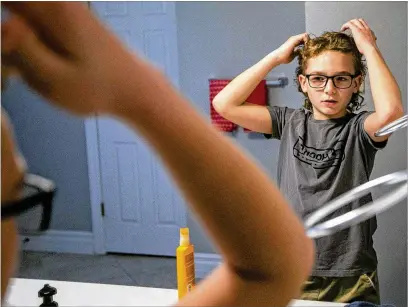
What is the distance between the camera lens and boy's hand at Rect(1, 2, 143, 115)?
15 cm

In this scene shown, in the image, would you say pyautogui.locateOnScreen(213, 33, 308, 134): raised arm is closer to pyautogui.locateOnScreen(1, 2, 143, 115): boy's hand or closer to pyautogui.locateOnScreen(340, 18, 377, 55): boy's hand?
pyautogui.locateOnScreen(340, 18, 377, 55): boy's hand

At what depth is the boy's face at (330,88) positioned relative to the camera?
84 cm

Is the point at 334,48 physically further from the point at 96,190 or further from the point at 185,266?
the point at 96,190

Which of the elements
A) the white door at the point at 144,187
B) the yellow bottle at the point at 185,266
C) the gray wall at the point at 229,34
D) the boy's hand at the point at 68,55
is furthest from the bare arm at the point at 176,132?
the gray wall at the point at 229,34

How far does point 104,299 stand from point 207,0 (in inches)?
22.0

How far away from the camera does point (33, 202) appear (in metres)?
0.18

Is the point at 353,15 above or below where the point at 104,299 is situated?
above

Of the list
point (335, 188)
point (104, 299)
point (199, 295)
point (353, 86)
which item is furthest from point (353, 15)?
point (199, 295)

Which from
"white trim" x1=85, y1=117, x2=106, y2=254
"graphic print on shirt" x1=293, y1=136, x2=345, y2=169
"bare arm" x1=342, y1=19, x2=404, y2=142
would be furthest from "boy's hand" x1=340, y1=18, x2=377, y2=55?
"white trim" x1=85, y1=117, x2=106, y2=254

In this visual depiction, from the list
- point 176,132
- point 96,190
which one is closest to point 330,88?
point 96,190

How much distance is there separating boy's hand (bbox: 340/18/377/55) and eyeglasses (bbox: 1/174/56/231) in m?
0.69

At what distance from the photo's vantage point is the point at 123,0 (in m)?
1.04

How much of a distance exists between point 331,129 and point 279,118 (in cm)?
9

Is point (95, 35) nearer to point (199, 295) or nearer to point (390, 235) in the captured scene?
point (199, 295)
